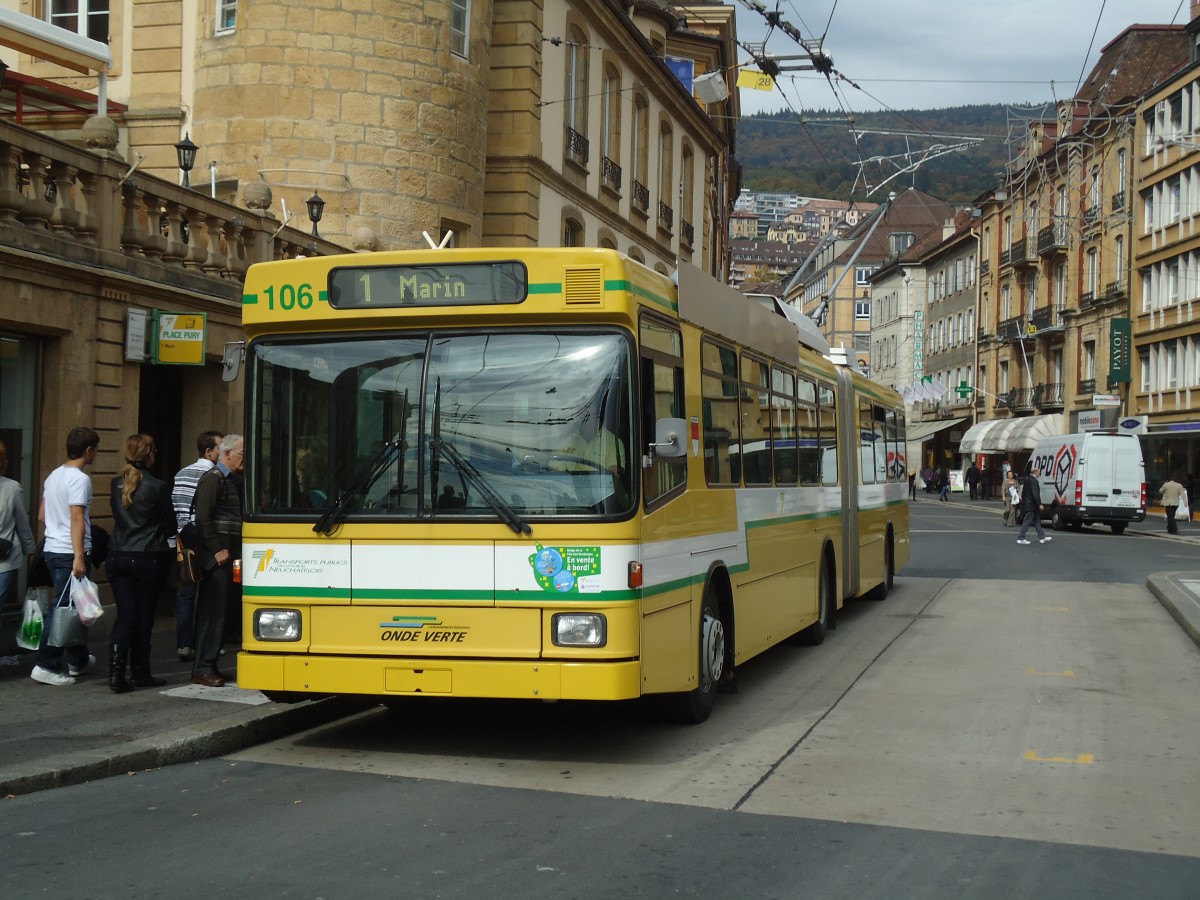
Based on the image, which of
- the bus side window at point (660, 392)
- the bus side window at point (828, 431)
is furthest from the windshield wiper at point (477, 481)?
the bus side window at point (828, 431)

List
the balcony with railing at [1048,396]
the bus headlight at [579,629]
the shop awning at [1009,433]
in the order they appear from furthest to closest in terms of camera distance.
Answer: the balcony with railing at [1048,396], the shop awning at [1009,433], the bus headlight at [579,629]

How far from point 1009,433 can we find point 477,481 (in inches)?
2401

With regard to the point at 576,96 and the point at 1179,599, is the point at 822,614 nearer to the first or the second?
the point at 1179,599

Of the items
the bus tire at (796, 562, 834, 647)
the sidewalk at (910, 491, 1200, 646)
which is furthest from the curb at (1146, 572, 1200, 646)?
the bus tire at (796, 562, 834, 647)

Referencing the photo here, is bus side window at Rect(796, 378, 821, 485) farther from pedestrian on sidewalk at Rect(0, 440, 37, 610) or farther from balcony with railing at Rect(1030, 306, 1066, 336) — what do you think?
balcony with railing at Rect(1030, 306, 1066, 336)

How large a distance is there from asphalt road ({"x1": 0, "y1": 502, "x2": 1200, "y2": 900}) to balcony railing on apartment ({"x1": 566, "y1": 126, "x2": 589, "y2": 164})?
18.0m

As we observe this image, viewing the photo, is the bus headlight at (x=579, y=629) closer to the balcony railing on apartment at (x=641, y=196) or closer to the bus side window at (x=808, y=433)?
the bus side window at (x=808, y=433)

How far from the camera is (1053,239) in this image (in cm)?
6259

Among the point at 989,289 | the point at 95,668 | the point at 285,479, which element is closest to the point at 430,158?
the point at 95,668

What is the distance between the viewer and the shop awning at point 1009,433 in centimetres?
6162

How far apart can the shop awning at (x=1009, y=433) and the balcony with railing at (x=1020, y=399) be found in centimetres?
59

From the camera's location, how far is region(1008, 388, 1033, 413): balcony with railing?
67.7 m

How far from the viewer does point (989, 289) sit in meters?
75.1

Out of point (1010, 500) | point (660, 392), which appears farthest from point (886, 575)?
point (1010, 500)
